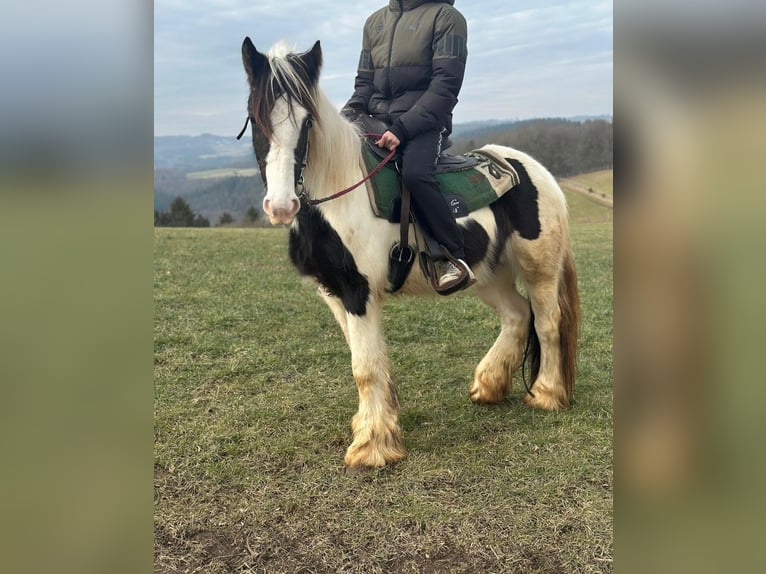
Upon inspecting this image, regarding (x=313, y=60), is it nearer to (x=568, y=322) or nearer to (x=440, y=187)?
(x=440, y=187)

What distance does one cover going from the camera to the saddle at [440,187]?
3.36 metres

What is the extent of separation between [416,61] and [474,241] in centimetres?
116

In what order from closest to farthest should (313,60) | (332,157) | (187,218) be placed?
(313,60) < (332,157) < (187,218)

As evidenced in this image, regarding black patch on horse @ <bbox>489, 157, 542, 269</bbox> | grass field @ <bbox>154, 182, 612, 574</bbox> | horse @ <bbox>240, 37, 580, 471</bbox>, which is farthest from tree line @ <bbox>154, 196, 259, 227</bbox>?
black patch on horse @ <bbox>489, 157, 542, 269</bbox>

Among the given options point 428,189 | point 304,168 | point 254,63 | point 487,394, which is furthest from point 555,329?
point 254,63

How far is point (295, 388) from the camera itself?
4625 mm

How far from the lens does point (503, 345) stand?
4.33 metres

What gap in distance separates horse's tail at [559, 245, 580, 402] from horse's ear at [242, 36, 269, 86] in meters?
2.57

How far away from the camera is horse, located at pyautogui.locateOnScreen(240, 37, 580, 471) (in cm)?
279

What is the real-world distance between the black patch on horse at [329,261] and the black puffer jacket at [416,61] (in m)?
0.71

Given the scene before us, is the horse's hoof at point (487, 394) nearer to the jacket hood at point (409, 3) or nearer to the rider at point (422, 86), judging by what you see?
the rider at point (422, 86)

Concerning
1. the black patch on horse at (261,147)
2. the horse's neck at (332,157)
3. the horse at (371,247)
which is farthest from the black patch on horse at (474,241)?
the black patch on horse at (261,147)

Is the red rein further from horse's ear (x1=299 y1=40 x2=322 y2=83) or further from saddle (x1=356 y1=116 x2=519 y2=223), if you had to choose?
horse's ear (x1=299 y1=40 x2=322 y2=83)
